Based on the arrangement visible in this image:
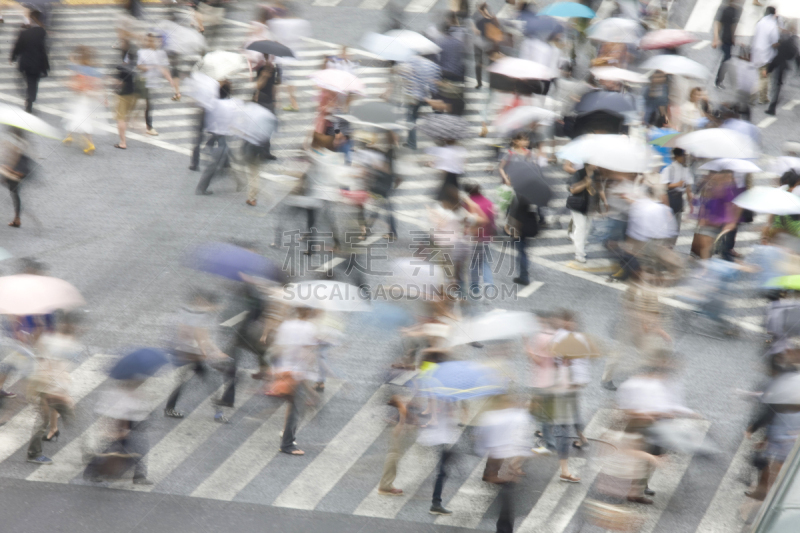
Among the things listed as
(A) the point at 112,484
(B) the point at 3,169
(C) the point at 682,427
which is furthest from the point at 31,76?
(C) the point at 682,427

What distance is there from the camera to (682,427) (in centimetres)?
1049

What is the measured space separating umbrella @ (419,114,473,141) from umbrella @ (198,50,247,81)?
133 inches

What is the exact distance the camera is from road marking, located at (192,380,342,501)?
975 centimetres

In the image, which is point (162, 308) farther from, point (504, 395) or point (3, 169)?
point (504, 395)

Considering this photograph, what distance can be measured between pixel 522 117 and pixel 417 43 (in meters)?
3.05

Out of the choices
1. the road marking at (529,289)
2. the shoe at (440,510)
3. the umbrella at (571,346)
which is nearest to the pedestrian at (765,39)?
the road marking at (529,289)

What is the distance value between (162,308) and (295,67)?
976 cm

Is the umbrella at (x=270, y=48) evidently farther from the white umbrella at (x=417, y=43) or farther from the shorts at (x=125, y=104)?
the shorts at (x=125, y=104)

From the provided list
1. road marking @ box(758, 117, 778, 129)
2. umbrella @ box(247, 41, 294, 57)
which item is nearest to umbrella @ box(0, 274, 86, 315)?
umbrella @ box(247, 41, 294, 57)

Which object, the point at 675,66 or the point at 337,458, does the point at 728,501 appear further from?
the point at 675,66

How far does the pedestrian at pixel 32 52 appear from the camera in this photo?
17672mm

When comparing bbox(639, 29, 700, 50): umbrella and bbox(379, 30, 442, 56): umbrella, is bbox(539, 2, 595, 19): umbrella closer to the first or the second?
bbox(639, 29, 700, 50): umbrella

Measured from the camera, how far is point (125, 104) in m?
17.0

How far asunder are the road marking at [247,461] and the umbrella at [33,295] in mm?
2379
